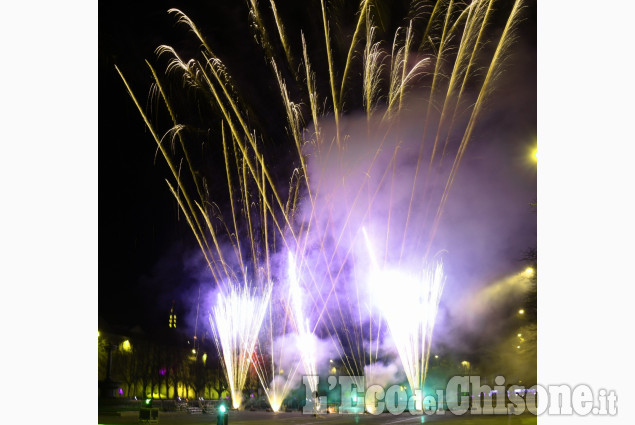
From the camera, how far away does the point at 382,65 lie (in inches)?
564

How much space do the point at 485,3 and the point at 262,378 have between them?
2902 cm

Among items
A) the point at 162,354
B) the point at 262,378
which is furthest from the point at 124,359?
the point at 262,378

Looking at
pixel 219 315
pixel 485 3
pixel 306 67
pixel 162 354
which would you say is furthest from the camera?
pixel 162 354

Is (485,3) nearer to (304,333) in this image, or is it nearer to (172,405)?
(304,333)

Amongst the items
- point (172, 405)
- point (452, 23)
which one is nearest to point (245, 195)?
point (452, 23)

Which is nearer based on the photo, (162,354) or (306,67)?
(306,67)

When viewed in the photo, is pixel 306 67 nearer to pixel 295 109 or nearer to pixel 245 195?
pixel 295 109

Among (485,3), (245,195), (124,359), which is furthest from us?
(124,359)

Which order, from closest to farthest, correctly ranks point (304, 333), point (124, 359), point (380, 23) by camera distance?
point (380, 23) → point (304, 333) → point (124, 359)

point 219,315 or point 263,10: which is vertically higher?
point 263,10

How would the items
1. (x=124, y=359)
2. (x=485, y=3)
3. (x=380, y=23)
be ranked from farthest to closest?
(x=124, y=359)
(x=380, y=23)
(x=485, y=3)

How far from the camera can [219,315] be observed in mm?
22109

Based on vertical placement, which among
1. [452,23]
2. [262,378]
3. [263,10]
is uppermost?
[263,10]

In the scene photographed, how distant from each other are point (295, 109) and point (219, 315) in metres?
9.97
